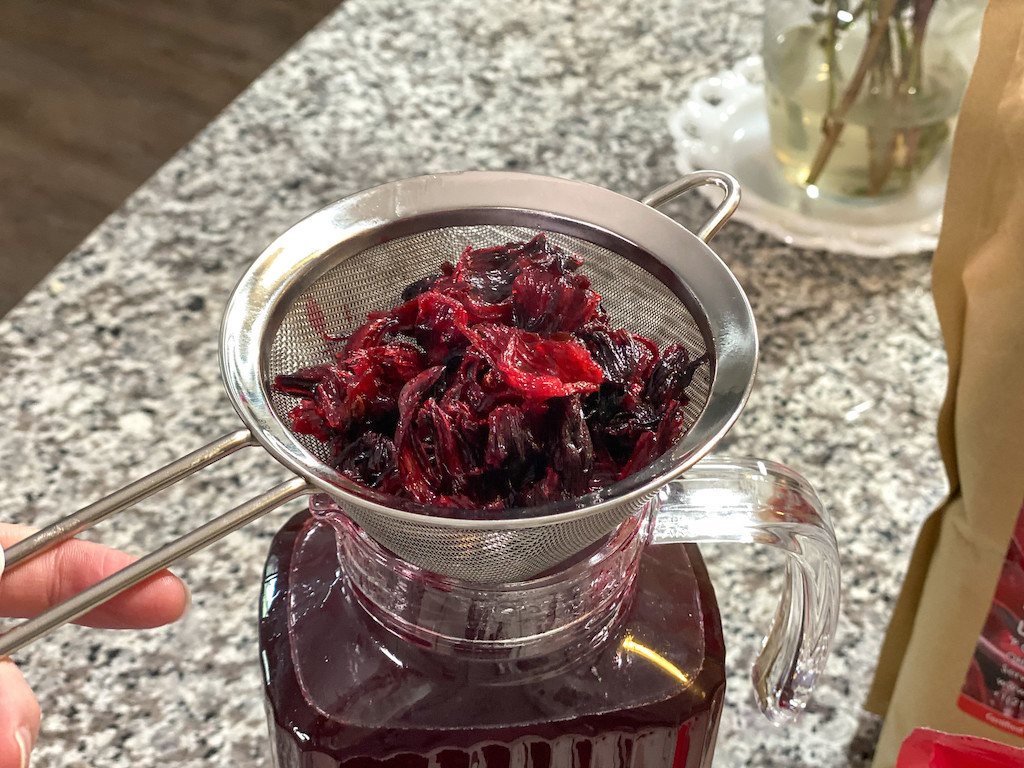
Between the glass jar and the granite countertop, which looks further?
the glass jar

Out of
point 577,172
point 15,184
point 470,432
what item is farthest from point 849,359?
point 15,184

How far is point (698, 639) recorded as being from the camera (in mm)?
695

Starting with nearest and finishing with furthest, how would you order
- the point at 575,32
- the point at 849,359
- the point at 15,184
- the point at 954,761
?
1. the point at 954,761
2. the point at 849,359
3. the point at 575,32
4. the point at 15,184

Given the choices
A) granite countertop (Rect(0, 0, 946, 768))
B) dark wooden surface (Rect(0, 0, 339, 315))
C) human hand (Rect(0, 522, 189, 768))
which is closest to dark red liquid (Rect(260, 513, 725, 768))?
human hand (Rect(0, 522, 189, 768))

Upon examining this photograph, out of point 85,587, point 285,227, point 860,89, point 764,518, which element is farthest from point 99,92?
point 764,518

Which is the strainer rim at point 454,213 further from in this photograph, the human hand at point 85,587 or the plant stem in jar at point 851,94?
the plant stem in jar at point 851,94

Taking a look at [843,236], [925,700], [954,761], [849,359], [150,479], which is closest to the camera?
[150,479]

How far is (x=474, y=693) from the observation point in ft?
2.14

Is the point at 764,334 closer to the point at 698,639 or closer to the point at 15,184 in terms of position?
the point at 698,639

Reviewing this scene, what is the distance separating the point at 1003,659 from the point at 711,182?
41 cm

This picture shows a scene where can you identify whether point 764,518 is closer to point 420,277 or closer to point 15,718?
point 420,277

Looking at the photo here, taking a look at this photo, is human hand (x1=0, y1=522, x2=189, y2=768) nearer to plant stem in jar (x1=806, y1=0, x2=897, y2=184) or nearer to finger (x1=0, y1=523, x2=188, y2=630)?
finger (x1=0, y1=523, x2=188, y2=630)

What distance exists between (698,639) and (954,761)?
0.19 m

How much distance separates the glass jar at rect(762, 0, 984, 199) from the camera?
117cm
